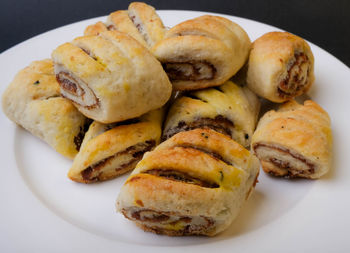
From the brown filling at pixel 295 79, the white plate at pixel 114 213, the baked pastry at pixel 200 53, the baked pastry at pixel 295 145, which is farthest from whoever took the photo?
the brown filling at pixel 295 79

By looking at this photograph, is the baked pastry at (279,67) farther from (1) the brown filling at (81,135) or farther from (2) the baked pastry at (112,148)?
(1) the brown filling at (81,135)

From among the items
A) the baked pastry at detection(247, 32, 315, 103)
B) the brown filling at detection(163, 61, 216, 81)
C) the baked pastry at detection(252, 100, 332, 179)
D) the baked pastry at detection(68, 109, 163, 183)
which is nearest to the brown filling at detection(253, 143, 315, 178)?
the baked pastry at detection(252, 100, 332, 179)

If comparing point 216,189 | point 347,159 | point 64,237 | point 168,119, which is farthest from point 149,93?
point 347,159

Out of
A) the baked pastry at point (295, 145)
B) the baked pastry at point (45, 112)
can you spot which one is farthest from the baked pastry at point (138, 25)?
the baked pastry at point (295, 145)

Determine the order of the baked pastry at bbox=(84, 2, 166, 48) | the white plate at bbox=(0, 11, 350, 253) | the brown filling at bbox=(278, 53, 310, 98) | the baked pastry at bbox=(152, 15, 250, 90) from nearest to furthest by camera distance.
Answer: the white plate at bbox=(0, 11, 350, 253)
the baked pastry at bbox=(152, 15, 250, 90)
the brown filling at bbox=(278, 53, 310, 98)
the baked pastry at bbox=(84, 2, 166, 48)

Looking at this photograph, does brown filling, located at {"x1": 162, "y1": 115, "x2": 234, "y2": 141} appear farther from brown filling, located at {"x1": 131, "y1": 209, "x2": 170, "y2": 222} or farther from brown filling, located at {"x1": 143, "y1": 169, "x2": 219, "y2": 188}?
brown filling, located at {"x1": 131, "y1": 209, "x2": 170, "y2": 222}

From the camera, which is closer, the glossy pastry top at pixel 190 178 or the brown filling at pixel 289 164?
the glossy pastry top at pixel 190 178
